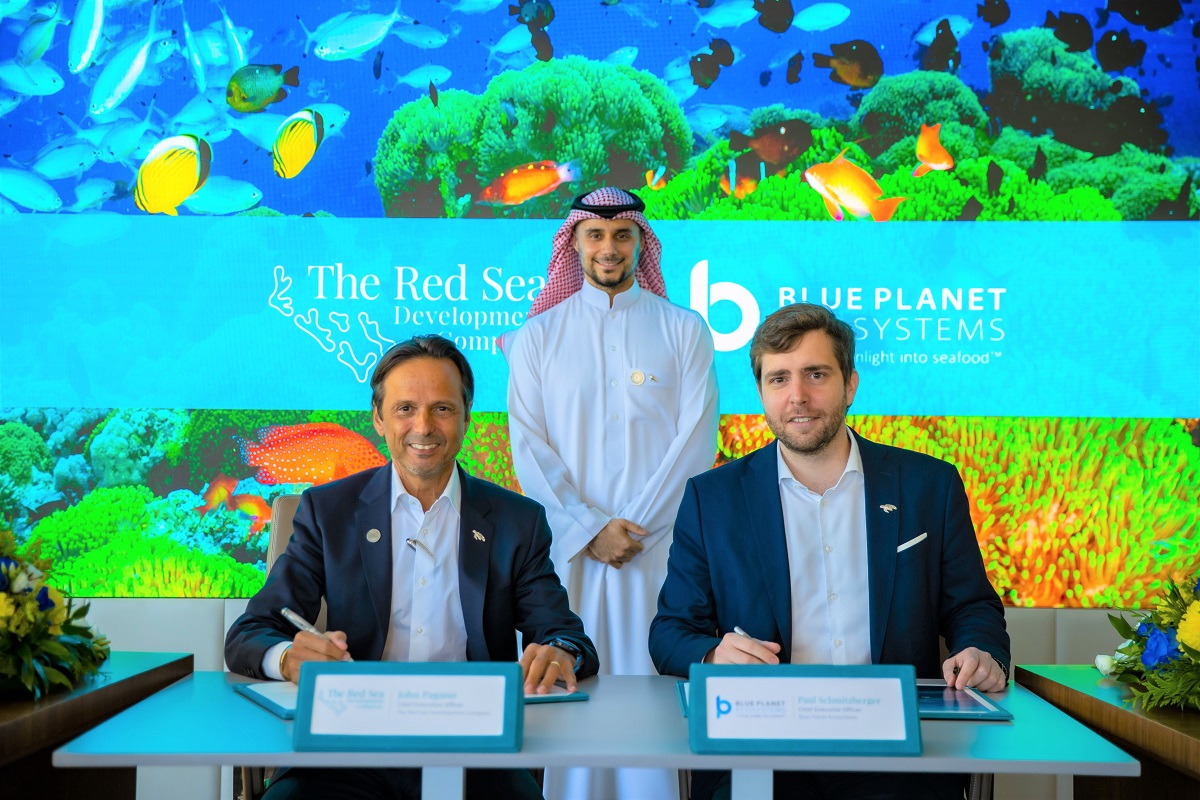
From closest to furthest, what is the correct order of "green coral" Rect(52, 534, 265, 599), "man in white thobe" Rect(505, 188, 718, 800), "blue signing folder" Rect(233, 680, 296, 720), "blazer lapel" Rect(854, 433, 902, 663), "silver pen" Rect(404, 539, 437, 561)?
1. "blue signing folder" Rect(233, 680, 296, 720)
2. "blazer lapel" Rect(854, 433, 902, 663)
3. "silver pen" Rect(404, 539, 437, 561)
4. "man in white thobe" Rect(505, 188, 718, 800)
5. "green coral" Rect(52, 534, 265, 599)

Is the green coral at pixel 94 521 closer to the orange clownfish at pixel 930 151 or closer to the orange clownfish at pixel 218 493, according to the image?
the orange clownfish at pixel 218 493

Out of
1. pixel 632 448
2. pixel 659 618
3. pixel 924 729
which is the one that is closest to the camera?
pixel 924 729

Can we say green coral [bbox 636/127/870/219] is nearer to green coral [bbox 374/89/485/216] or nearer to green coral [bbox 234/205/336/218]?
green coral [bbox 374/89/485/216]

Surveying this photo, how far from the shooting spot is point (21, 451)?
454 cm

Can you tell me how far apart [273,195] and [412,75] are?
2.50 feet

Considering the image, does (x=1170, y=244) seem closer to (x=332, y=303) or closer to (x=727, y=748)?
(x=332, y=303)

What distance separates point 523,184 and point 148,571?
2.22m

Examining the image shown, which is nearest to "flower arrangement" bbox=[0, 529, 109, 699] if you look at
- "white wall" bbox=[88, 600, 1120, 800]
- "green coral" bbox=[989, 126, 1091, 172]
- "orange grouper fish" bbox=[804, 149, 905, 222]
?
"white wall" bbox=[88, 600, 1120, 800]

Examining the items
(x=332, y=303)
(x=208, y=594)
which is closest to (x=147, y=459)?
(x=208, y=594)

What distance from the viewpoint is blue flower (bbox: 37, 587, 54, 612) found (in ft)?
6.73

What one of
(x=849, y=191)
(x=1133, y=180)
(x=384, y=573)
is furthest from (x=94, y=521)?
(x=1133, y=180)

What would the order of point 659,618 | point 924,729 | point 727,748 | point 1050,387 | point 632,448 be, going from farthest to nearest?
point 1050,387
point 632,448
point 659,618
point 924,729
point 727,748

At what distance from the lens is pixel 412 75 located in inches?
181

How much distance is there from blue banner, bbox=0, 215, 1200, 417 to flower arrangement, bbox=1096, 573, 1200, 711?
247 cm
